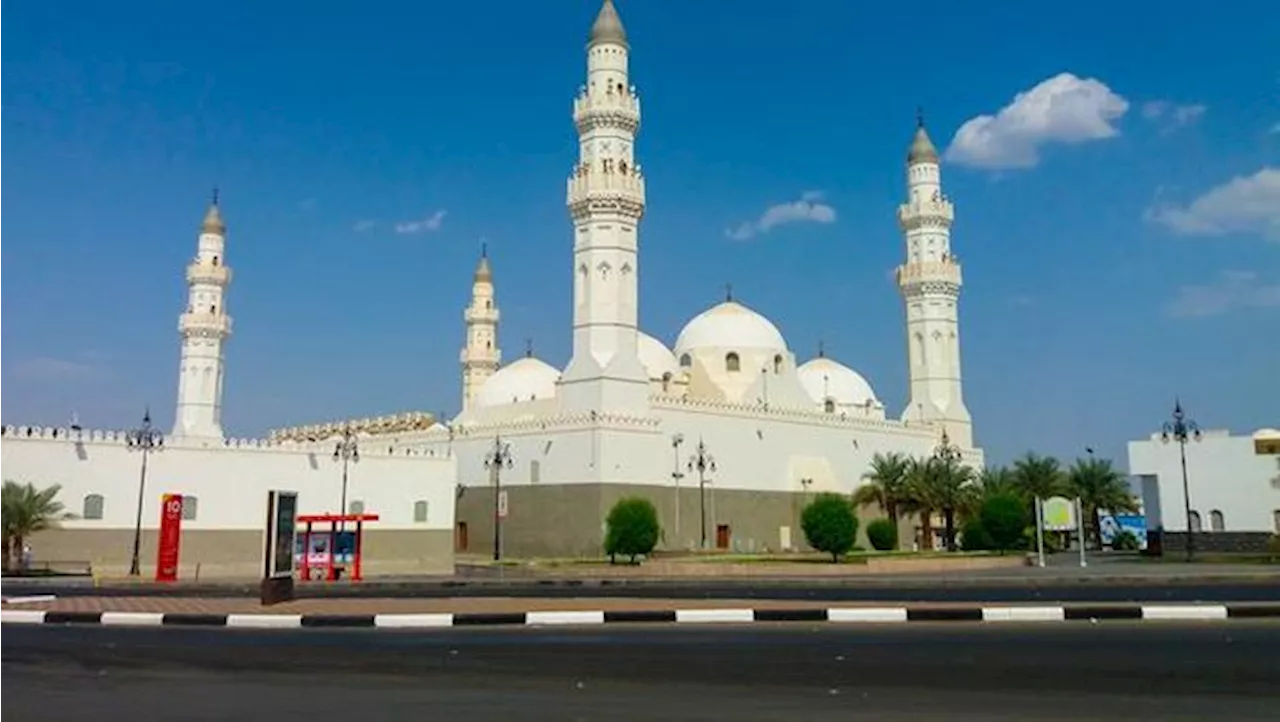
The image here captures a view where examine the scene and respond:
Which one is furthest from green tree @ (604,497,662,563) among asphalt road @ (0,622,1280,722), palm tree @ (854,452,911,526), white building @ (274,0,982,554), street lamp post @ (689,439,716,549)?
asphalt road @ (0,622,1280,722)

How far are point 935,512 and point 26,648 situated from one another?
158 feet

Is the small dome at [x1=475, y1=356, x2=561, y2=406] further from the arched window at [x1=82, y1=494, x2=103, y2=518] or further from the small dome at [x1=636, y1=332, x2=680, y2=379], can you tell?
the arched window at [x1=82, y1=494, x2=103, y2=518]

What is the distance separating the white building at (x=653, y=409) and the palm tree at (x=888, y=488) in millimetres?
1573

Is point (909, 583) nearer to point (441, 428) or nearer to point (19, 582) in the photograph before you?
point (19, 582)

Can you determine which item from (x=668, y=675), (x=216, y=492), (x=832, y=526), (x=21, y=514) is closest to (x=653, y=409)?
(x=832, y=526)

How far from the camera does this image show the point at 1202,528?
4678 centimetres

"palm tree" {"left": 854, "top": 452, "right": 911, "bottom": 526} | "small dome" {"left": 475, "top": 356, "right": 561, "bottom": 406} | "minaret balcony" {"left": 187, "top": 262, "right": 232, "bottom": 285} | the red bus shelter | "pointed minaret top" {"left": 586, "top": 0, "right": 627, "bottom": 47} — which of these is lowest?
the red bus shelter

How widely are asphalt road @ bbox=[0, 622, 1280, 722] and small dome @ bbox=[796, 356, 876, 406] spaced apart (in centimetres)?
5527

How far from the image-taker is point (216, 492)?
42281 millimetres

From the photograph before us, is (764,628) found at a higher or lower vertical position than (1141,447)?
lower

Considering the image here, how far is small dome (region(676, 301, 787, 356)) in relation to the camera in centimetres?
6072

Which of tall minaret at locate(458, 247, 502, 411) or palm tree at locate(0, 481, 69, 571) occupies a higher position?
tall minaret at locate(458, 247, 502, 411)

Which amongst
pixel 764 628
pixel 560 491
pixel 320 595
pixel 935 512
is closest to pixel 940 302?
pixel 935 512

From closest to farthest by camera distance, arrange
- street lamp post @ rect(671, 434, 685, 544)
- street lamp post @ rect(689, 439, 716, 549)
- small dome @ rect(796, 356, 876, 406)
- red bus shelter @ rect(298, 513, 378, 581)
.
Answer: red bus shelter @ rect(298, 513, 378, 581) < street lamp post @ rect(671, 434, 685, 544) < street lamp post @ rect(689, 439, 716, 549) < small dome @ rect(796, 356, 876, 406)
